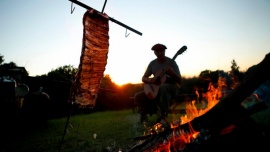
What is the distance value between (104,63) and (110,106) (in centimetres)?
2065

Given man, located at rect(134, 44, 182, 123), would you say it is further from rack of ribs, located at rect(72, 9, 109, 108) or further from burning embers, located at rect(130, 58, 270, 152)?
burning embers, located at rect(130, 58, 270, 152)

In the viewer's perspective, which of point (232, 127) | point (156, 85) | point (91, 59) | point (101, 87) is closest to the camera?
point (232, 127)

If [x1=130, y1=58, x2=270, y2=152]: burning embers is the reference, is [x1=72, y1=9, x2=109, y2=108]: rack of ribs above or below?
above

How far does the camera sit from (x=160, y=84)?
5.93m

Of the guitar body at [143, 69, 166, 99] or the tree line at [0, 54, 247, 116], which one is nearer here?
the guitar body at [143, 69, 166, 99]

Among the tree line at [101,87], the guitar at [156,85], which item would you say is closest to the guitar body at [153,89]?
the guitar at [156,85]

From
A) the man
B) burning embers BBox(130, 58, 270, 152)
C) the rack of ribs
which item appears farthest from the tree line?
burning embers BBox(130, 58, 270, 152)

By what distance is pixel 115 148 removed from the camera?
4.62 m

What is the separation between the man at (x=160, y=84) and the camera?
554 cm

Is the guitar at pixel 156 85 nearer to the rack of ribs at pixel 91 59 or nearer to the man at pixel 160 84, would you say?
the man at pixel 160 84

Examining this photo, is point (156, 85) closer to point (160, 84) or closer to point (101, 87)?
point (160, 84)

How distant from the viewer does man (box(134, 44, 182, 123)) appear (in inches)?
218

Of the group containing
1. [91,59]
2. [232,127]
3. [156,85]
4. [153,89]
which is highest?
[91,59]

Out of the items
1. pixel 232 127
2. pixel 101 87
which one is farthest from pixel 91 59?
pixel 101 87
